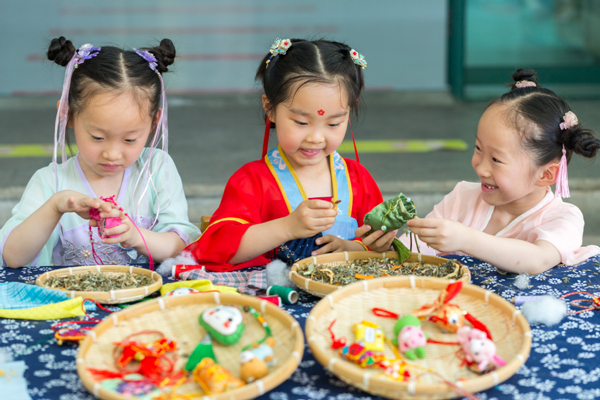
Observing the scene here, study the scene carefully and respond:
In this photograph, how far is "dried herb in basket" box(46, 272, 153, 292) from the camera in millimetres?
1376

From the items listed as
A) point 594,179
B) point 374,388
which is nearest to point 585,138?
point 374,388

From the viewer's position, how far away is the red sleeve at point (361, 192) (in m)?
1.86

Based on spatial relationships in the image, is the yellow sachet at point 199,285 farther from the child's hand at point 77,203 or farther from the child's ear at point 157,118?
the child's ear at point 157,118

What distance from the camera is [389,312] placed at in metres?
1.18

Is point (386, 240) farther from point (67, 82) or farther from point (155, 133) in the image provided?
point (67, 82)

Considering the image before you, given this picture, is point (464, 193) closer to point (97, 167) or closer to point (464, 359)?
point (464, 359)

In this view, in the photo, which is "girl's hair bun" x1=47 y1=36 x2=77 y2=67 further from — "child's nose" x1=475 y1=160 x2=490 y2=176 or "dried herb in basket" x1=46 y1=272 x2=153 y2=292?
"child's nose" x1=475 y1=160 x2=490 y2=176

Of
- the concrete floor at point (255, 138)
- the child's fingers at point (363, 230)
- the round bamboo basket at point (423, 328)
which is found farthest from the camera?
the concrete floor at point (255, 138)

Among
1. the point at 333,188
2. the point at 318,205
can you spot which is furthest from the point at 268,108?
the point at 318,205

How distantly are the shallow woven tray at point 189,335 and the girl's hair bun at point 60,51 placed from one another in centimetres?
90

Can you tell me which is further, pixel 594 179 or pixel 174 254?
pixel 594 179

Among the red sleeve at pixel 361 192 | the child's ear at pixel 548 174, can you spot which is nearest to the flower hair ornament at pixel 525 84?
the child's ear at pixel 548 174

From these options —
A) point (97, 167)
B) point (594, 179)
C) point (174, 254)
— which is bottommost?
point (594, 179)

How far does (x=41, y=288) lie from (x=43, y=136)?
3.72m
